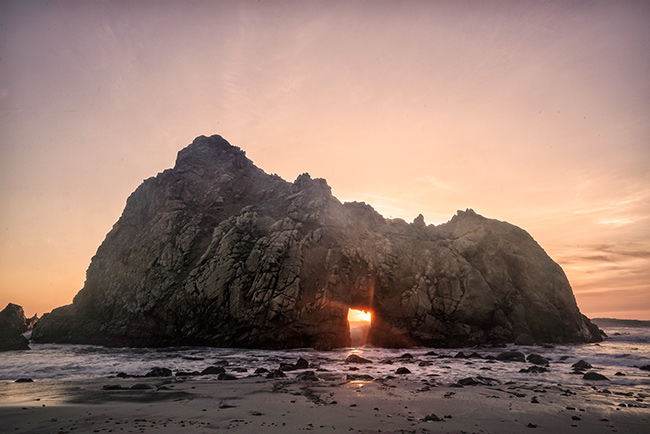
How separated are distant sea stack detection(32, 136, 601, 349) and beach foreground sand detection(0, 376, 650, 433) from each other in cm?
2283

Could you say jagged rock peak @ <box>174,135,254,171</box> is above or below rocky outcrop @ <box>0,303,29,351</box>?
above

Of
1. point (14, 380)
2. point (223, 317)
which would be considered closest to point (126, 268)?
point (223, 317)

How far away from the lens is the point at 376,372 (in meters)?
21.5

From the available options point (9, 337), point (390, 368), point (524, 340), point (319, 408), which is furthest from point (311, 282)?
point (9, 337)

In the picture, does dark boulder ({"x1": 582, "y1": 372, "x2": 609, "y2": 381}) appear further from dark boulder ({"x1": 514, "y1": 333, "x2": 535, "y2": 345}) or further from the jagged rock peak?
the jagged rock peak

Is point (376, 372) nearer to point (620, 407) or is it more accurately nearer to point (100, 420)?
point (620, 407)

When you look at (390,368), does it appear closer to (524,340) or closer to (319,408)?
(319,408)

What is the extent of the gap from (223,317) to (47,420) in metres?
30.5

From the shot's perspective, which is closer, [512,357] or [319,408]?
[319,408]

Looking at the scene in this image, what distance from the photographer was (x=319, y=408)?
11695 millimetres

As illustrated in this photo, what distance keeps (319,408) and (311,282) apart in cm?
2884

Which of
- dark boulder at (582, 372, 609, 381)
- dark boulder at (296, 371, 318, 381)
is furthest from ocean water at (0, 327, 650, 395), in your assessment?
dark boulder at (296, 371, 318, 381)

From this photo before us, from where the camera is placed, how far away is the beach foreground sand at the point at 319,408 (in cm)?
959

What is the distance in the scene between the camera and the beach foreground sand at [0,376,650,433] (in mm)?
9586
